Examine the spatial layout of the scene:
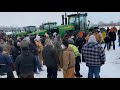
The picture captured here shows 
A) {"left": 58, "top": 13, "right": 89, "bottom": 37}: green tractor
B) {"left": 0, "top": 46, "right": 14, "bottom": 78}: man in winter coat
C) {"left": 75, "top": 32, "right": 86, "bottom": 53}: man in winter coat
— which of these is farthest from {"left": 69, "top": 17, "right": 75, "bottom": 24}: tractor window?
{"left": 0, "top": 46, "right": 14, "bottom": 78}: man in winter coat

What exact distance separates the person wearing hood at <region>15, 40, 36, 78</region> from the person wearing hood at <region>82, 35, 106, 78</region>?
1.17 m

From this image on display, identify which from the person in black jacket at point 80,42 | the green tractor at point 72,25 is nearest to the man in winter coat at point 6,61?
the person in black jacket at point 80,42

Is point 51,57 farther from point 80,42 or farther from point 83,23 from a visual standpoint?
point 83,23

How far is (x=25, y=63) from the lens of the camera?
6.25 meters

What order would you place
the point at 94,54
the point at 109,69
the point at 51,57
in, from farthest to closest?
1. the point at 109,69
2. the point at 51,57
3. the point at 94,54

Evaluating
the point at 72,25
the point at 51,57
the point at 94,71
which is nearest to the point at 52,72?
the point at 51,57

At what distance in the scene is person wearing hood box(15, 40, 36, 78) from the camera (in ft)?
20.4

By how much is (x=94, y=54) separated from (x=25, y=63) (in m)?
1.45

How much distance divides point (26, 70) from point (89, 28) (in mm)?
6306

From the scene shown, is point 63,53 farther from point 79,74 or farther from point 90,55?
point 79,74

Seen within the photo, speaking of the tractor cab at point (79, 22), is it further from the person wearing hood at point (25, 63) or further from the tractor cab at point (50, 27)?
the person wearing hood at point (25, 63)

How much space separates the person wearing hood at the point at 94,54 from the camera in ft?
21.6
